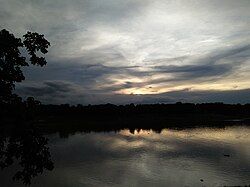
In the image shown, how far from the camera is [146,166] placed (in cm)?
5881

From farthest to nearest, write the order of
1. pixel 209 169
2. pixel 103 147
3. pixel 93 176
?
pixel 103 147, pixel 209 169, pixel 93 176

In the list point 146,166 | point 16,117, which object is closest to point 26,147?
point 16,117

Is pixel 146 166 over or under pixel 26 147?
under

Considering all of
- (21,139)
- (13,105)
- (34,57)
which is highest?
(34,57)

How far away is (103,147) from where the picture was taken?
8575 centimetres

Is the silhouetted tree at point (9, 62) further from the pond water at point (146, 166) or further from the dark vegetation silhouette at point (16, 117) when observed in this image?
the pond water at point (146, 166)

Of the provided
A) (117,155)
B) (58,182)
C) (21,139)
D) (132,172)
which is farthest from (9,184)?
(21,139)

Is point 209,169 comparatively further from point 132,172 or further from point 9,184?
point 9,184

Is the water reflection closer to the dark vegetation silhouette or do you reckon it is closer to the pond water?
the dark vegetation silhouette

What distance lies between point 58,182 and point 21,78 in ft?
126

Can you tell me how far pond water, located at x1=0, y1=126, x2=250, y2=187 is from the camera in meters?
46.8

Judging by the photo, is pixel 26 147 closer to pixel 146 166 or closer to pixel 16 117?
pixel 16 117

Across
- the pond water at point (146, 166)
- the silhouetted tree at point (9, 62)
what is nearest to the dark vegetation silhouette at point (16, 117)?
the silhouetted tree at point (9, 62)

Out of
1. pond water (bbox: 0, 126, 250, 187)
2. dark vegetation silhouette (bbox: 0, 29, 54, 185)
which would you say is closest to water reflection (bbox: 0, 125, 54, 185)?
dark vegetation silhouette (bbox: 0, 29, 54, 185)
